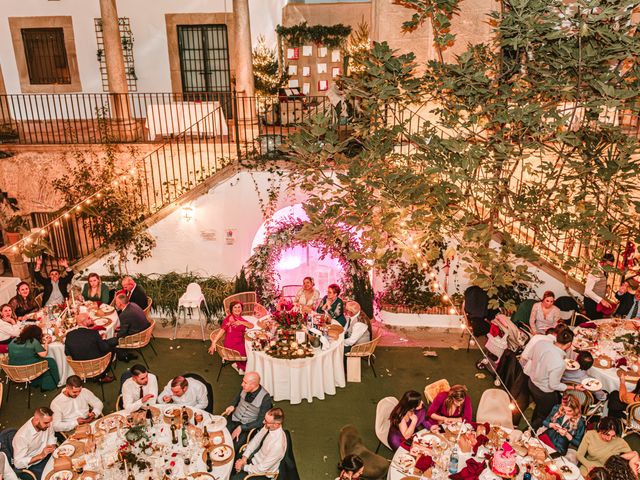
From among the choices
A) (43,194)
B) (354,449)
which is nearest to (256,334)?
(354,449)

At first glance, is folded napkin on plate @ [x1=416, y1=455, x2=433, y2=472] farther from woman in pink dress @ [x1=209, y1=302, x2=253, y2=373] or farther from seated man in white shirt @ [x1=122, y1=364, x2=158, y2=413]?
woman in pink dress @ [x1=209, y1=302, x2=253, y2=373]

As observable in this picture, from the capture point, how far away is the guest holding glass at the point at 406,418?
5.51 m

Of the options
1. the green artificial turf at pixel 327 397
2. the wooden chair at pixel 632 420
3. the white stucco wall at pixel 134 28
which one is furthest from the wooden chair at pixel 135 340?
the white stucco wall at pixel 134 28

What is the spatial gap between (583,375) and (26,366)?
6.71 meters

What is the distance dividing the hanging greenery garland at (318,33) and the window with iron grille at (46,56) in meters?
5.51

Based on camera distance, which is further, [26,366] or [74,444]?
[26,366]

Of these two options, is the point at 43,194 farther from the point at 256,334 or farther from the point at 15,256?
the point at 256,334

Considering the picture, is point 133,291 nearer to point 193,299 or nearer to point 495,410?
point 193,299

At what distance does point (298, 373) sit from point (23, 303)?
428 cm

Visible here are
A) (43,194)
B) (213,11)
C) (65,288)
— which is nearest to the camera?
(65,288)

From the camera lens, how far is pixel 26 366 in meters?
6.79

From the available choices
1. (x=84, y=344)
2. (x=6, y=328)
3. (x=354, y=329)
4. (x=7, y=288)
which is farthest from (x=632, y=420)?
(x=7, y=288)

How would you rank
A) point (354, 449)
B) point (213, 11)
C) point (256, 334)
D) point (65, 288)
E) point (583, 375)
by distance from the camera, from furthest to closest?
point (213, 11)
point (65, 288)
point (256, 334)
point (583, 375)
point (354, 449)

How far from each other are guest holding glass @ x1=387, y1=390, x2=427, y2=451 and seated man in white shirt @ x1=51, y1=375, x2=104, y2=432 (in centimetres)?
315
